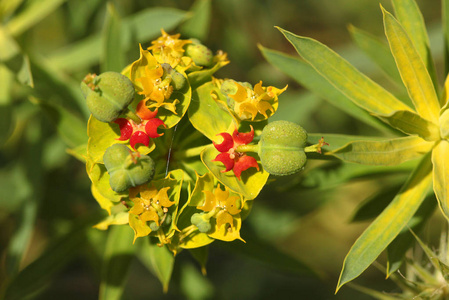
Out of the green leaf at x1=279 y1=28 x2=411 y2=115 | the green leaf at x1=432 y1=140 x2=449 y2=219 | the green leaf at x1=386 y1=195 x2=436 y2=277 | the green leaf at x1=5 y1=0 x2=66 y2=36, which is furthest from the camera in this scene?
the green leaf at x1=5 y1=0 x2=66 y2=36

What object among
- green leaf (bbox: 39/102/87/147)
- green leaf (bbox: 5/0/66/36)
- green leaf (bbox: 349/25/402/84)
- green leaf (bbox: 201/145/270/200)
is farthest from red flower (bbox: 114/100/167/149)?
green leaf (bbox: 5/0/66/36)

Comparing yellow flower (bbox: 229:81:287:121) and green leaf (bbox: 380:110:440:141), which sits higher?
yellow flower (bbox: 229:81:287:121)

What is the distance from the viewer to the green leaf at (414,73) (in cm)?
212

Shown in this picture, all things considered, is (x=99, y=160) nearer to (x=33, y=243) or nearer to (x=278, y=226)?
(x=278, y=226)

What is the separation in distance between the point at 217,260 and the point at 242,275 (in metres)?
0.40

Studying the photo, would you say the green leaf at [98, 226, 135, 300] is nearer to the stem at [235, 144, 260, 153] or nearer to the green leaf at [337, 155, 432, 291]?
the stem at [235, 144, 260, 153]

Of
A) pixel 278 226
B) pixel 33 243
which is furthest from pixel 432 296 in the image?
pixel 33 243

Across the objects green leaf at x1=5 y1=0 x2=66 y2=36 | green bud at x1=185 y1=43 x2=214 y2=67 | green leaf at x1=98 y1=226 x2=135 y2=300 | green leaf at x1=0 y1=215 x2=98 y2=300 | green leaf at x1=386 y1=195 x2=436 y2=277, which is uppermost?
green bud at x1=185 y1=43 x2=214 y2=67

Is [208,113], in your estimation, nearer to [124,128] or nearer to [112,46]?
[124,128]

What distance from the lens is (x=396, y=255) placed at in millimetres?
2354

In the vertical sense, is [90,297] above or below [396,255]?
below

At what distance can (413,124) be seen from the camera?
2.10 m

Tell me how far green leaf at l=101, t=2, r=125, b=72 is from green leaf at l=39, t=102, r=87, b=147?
1.17 ft

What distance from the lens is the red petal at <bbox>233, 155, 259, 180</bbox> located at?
6.31ft
